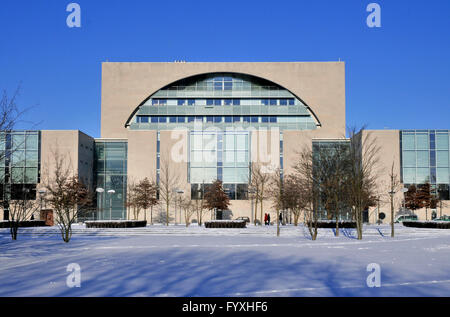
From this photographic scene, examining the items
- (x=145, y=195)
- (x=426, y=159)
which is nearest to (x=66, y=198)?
(x=145, y=195)

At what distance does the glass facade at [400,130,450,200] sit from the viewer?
1884 inches

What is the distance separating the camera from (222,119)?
192 feet

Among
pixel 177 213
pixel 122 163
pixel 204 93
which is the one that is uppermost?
pixel 204 93

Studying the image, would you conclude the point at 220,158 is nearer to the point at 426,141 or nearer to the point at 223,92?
the point at 223,92

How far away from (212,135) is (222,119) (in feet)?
24.9

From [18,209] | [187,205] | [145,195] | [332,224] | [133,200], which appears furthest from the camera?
[187,205]

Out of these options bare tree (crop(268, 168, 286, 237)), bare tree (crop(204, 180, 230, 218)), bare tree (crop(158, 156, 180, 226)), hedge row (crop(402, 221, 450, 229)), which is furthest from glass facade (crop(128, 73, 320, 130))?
hedge row (crop(402, 221, 450, 229))

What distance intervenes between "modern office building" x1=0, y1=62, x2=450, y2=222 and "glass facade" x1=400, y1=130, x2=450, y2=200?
111mm

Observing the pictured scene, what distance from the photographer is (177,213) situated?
49.0 m

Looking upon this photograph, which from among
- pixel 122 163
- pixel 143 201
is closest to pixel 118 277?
pixel 143 201

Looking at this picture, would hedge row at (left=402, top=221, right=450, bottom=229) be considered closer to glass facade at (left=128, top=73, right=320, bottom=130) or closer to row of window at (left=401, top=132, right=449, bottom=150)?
row of window at (left=401, top=132, right=449, bottom=150)
